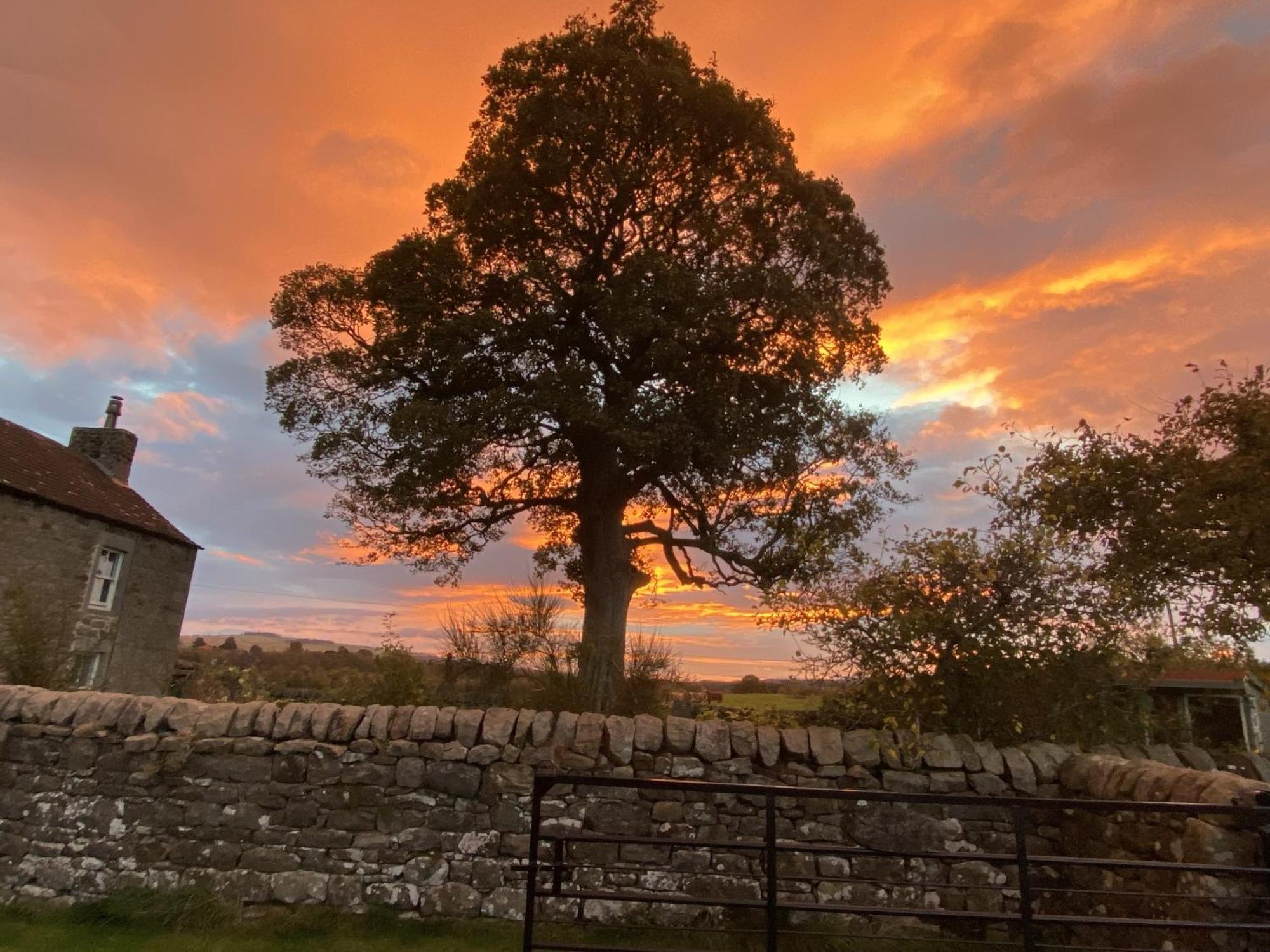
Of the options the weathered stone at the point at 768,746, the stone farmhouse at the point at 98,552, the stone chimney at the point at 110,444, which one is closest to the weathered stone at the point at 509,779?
the weathered stone at the point at 768,746

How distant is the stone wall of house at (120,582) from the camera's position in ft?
50.2

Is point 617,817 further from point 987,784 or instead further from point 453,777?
point 987,784

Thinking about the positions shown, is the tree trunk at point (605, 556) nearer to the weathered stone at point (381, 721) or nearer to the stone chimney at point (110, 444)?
the weathered stone at point (381, 721)

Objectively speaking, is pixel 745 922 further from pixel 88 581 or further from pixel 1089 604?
pixel 88 581

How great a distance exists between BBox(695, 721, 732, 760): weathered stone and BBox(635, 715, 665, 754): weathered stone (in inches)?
11.7

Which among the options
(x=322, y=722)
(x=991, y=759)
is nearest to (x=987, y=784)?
(x=991, y=759)

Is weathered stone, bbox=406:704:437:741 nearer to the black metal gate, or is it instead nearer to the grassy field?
the black metal gate

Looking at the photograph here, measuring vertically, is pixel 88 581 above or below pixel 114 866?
above

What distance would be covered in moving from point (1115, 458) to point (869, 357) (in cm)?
480

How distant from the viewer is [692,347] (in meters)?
11.5

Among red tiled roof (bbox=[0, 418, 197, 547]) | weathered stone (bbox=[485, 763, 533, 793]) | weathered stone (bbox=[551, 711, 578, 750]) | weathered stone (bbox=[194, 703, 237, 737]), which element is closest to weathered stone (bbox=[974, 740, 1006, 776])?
weathered stone (bbox=[551, 711, 578, 750])

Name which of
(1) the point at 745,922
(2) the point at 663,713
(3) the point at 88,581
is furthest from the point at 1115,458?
(3) the point at 88,581

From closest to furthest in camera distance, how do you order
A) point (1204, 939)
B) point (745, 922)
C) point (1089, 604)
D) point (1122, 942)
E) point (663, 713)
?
point (1204, 939), point (1122, 942), point (745, 922), point (1089, 604), point (663, 713)

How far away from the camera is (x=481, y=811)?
5641 millimetres
